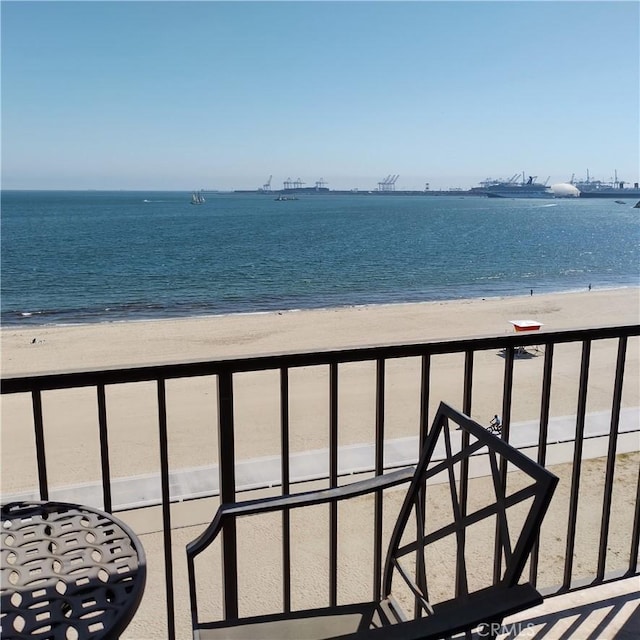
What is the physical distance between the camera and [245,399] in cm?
1028

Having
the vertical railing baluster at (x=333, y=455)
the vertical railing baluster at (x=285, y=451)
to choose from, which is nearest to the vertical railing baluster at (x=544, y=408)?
the vertical railing baluster at (x=333, y=455)

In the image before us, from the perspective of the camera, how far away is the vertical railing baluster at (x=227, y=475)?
173 centimetres

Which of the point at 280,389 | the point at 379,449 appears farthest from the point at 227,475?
the point at 379,449

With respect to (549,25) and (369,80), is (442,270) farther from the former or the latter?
(369,80)

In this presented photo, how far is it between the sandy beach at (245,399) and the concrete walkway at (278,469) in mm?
361

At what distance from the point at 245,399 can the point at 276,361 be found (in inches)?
342

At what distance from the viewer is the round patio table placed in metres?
1.06

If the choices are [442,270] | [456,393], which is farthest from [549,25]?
[442,270]

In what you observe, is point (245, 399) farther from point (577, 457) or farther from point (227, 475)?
point (227, 475)

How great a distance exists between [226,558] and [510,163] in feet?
594

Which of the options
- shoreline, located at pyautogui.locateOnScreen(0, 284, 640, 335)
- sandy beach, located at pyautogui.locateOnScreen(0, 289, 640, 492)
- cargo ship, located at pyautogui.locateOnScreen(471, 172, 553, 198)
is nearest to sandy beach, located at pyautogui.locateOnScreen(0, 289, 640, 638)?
sandy beach, located at pyautogui.locateOnScreen(0, 289, 640, 492)

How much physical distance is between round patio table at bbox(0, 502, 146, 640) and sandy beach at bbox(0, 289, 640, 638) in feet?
1.23

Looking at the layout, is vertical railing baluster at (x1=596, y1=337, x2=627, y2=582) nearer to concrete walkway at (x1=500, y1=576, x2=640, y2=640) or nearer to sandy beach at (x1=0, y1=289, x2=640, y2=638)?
concrete walkway at (x1=500, y1=576, x2=640, y2=640)

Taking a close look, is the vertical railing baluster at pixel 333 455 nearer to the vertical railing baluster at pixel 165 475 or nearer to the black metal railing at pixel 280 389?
the black metal railing at pixel 280 389
